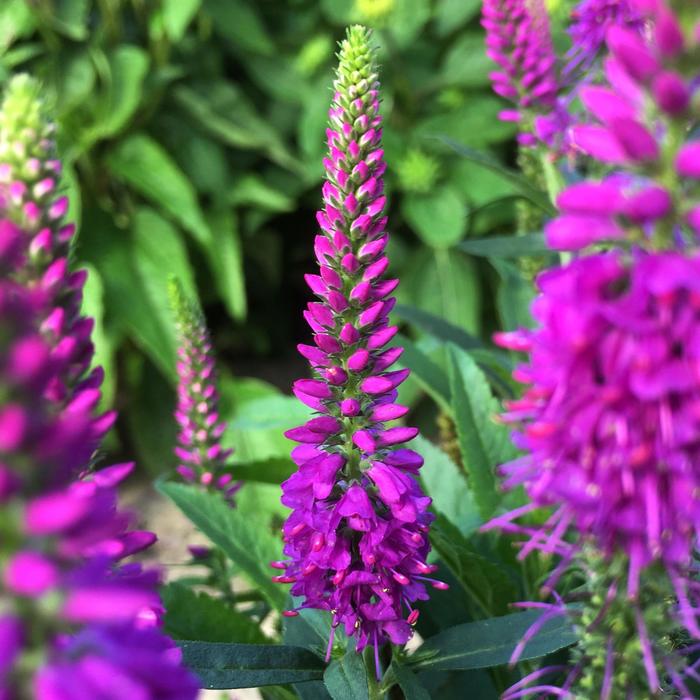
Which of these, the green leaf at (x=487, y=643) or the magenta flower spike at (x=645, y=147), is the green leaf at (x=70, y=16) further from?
the magenta flower spike at (x=645, y=147)

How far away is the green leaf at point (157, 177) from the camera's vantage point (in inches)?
174

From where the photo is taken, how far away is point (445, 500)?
193cm

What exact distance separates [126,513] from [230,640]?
80 cm

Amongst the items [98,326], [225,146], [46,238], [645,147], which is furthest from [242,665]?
[225,146]

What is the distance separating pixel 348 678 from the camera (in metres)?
1.26

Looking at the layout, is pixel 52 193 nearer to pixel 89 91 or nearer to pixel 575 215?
pixel 575 215

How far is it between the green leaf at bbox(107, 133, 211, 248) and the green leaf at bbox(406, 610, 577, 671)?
3.29 metres

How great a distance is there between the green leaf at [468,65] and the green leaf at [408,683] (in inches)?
151

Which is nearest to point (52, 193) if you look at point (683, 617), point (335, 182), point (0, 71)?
point (335, 182)

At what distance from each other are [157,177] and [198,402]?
282cm

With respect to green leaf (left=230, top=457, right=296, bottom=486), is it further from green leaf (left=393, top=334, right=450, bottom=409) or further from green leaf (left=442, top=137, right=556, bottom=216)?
green leaf (left=442, top=137, right=556, bottom=216)

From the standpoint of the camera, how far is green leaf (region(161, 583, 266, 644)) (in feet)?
5.27

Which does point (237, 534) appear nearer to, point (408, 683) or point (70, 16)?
point (408, 683)

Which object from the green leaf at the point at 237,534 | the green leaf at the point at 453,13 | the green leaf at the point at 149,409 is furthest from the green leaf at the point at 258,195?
the green leaf at the point at 237,534
